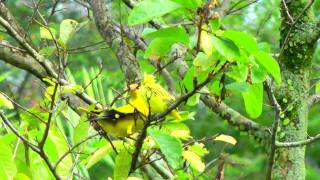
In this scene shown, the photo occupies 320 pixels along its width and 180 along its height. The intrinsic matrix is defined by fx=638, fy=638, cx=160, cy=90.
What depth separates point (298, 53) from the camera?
1961 millimetres

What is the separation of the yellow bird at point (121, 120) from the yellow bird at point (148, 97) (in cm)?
6

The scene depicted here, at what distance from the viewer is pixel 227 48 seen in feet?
3.65

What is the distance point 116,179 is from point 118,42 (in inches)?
26.0

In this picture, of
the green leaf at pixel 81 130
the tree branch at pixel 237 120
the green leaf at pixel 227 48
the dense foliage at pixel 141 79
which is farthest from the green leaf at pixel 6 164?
the tree branch at pixel 237 120

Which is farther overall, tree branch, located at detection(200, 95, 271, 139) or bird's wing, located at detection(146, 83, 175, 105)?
tree branch, located at detection(200, 95, 271, 139)

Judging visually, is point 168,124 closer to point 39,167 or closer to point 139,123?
point 139,123

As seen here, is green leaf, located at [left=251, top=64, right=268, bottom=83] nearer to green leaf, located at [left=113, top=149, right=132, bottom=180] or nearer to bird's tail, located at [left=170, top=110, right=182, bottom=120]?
bird's tail, located at [left=170, top=110, right=182, bottom=120]

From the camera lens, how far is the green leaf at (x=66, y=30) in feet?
5.36

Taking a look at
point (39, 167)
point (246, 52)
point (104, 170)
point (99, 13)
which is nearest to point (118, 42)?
point (99, 13)

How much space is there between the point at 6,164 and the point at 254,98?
55 centimetres

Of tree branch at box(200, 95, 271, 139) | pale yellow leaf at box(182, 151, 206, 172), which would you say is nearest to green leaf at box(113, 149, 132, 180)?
pale yellow leaf at box(182, 151, 206, 172)

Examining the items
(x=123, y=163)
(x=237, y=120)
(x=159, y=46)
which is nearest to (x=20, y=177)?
(x=123, y=163)

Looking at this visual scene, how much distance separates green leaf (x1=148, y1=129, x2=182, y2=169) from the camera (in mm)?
1220

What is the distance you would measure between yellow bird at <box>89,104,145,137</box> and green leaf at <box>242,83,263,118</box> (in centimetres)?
22
